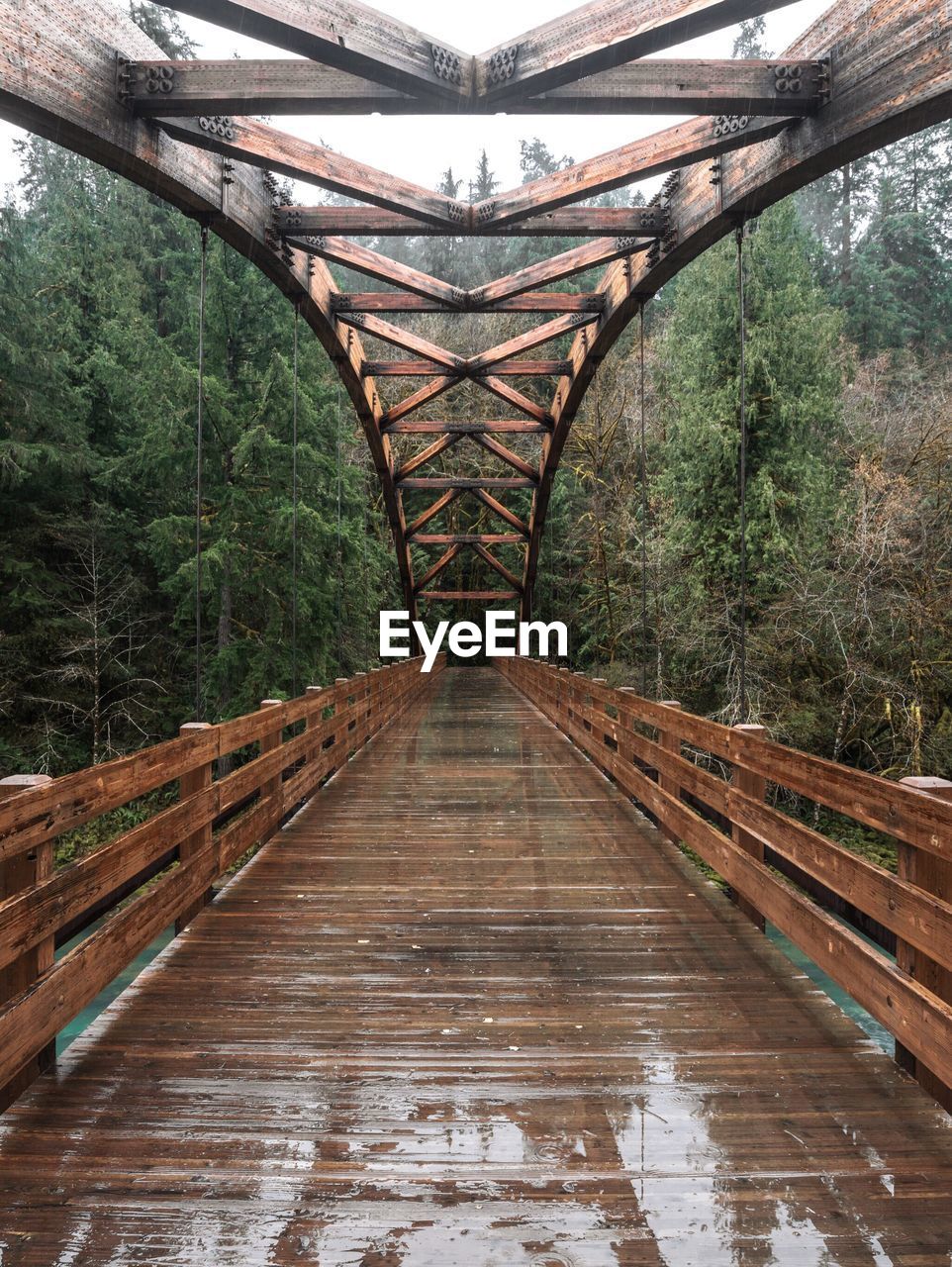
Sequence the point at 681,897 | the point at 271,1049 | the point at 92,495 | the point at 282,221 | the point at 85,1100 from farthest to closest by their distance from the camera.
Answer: the point at 92,495
the point at 282,221
the point at 681,897
the point at 271,1049
the point at 85,1100

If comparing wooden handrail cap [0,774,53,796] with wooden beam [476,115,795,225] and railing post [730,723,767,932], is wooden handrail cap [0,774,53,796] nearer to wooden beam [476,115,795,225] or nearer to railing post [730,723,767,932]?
railing post [730,723,767,932]

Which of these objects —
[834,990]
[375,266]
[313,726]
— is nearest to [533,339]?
[375,266]

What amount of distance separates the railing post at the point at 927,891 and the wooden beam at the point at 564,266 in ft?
18.7

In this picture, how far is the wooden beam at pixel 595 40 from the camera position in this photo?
3709 mm

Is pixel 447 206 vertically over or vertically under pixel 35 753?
over

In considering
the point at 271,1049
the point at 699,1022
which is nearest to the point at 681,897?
the point at 699,1022

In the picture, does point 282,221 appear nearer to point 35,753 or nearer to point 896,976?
point 896,976

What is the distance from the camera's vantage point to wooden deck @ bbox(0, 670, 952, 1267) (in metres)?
2.03

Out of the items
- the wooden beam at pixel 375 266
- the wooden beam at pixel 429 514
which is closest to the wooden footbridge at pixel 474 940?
the wooden beam at pixel 375 266

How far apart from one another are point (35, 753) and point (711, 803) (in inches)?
584

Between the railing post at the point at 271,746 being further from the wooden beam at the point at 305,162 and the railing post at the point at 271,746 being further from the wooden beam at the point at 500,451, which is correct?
the wooden beam at the point at 500,451

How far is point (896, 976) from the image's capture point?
2600 millimetres

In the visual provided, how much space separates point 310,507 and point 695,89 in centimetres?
1331

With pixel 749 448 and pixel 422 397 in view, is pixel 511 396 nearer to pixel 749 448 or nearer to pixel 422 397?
pixel 422 397
